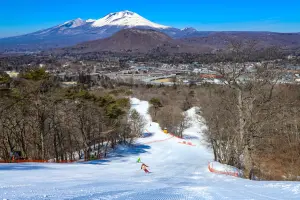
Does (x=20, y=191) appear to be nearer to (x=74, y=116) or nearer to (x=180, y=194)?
(x=180, y=194)

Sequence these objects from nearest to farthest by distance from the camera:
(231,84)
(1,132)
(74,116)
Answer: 1. (231,84)
2. (1,132)
3. (74,116)

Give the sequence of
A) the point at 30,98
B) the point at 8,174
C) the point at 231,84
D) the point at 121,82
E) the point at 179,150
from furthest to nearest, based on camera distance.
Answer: the point at 121,82
the point at 179,150
the point at 30,98
the point at 231,84
the point at 8,174

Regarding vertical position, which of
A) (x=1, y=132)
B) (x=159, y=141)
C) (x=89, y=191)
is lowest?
(x=159, y=141)

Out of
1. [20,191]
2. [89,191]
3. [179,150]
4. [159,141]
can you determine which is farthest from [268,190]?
[159,141]

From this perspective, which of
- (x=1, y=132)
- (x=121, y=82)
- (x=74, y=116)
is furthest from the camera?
(x=121, y=82)

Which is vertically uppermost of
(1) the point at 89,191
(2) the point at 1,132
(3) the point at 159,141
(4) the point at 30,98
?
(4) the point at 30,98

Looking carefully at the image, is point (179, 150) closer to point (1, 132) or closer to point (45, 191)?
point (1, 132)

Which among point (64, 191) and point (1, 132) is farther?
point (1, 132)

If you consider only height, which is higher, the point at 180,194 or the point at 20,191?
the point at 20,191

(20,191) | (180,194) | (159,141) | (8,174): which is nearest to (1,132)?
(8,174)
